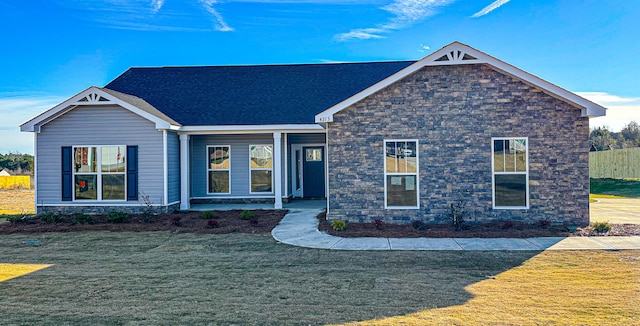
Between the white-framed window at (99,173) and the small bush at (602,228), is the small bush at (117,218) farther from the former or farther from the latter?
the small bush at (602,228)

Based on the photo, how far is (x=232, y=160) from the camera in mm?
16094

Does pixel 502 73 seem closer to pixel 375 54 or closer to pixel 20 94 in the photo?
pixel 375 54

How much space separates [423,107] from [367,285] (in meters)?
6.31

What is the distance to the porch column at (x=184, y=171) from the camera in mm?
14812

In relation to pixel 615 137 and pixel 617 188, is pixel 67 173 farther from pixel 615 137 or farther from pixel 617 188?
pixel 615 137

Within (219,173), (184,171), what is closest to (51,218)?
(184,171)

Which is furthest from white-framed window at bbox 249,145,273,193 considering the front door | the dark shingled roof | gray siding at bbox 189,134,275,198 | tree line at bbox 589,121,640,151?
tree line at bbox 589,121,640,151

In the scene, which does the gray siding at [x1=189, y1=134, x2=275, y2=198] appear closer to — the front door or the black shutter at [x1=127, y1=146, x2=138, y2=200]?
the front door

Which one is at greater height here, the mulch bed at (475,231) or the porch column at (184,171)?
the porch column at (184,171)

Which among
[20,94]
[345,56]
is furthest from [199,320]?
[20,94]

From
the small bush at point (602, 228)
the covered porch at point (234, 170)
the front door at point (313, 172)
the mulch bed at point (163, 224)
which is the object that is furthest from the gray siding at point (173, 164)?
the small bush at point (602, 228)

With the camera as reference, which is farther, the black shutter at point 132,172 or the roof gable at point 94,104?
the black shutter at point 132,172

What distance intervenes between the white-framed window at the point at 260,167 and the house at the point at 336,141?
39mm

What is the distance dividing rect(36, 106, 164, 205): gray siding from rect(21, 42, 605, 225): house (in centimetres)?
3
